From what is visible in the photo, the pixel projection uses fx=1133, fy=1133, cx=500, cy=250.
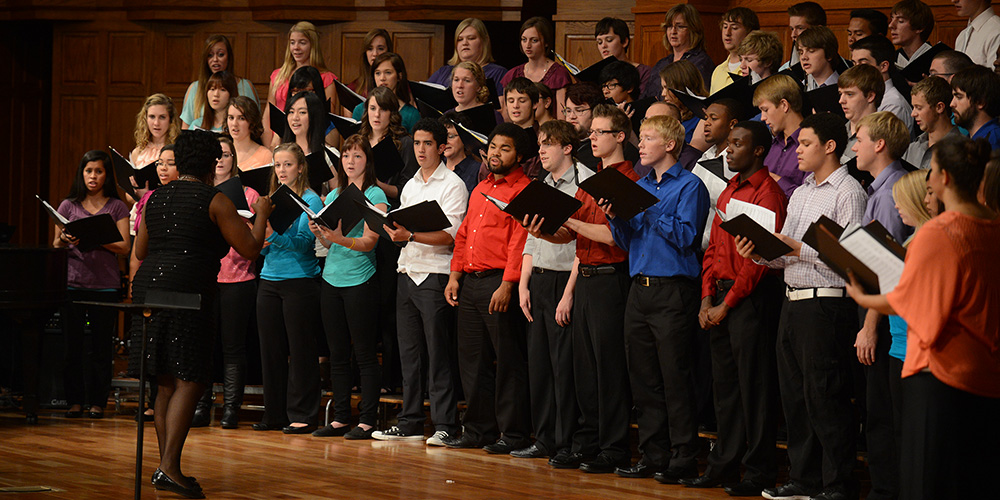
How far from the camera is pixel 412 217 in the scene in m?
4.96

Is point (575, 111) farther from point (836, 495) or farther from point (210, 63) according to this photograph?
point (210, 63)

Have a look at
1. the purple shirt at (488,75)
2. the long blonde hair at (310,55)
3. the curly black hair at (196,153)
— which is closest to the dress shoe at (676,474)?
the curly black hair at (196,153)

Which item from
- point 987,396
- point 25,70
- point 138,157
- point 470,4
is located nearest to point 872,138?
point 987,396

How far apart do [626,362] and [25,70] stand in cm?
739

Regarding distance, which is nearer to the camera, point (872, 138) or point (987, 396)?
point (987, 396)

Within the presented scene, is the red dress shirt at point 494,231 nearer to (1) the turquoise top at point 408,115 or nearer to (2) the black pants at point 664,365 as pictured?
(2) the black pants at point 664,365

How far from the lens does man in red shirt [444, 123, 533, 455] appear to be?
16.6ft

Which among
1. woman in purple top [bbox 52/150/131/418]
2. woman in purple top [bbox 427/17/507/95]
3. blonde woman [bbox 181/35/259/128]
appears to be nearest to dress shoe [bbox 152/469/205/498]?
woman in purple top [bbox 52/150/131/418]

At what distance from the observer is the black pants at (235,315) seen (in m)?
5.83

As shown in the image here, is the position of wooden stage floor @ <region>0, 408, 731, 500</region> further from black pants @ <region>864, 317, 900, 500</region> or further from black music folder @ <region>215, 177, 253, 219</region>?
black music folder @ <region>215, 177, 253, 219</region>


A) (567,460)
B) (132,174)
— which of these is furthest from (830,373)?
(132,174)

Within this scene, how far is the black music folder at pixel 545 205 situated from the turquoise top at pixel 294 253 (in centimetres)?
150

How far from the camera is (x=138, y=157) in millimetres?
6766

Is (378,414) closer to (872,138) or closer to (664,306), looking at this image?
(664,306)
